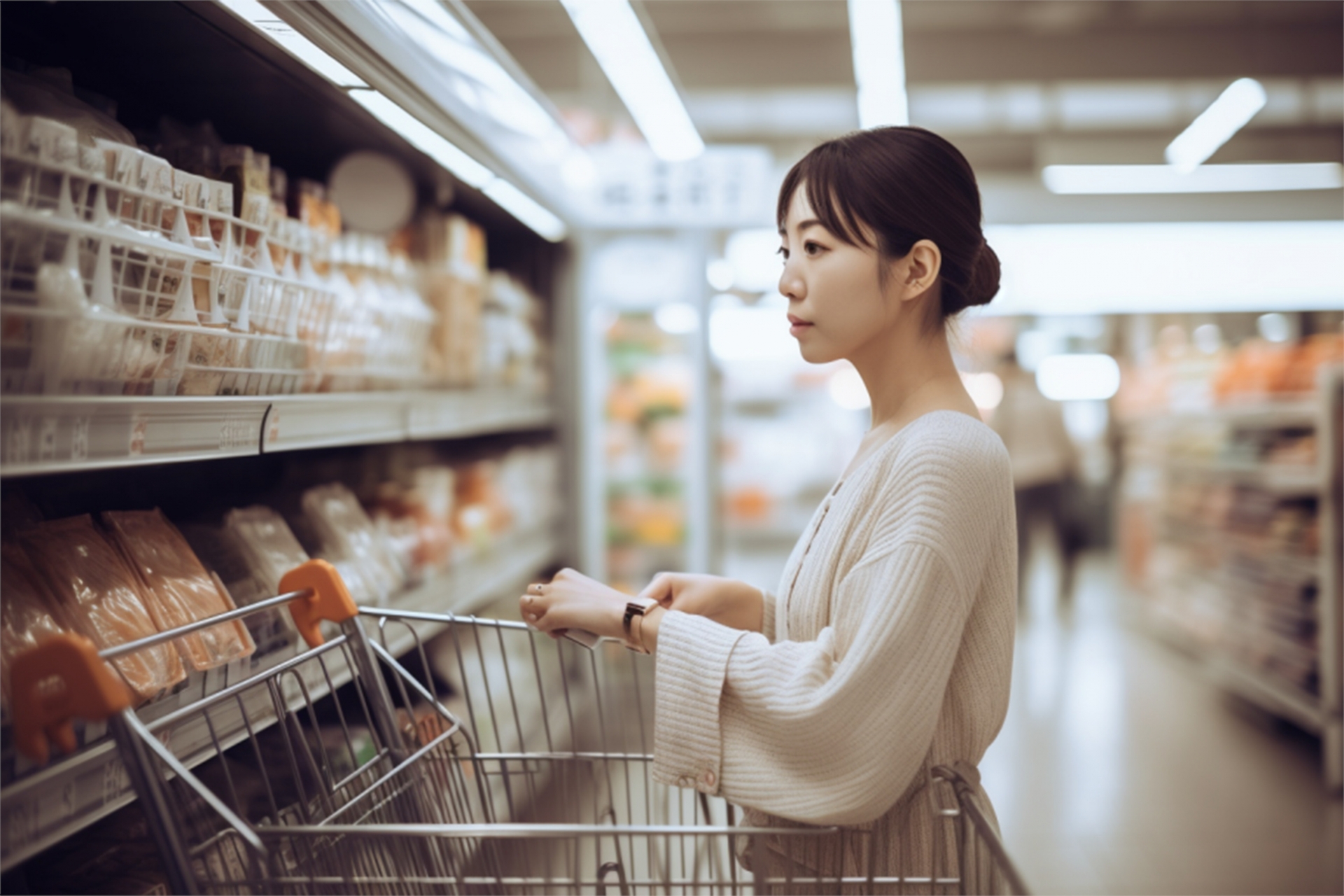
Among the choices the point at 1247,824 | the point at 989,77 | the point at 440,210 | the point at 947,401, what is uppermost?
the point at 989,77

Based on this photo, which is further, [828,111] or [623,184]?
[828,111]

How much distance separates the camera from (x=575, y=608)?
4.29 feet

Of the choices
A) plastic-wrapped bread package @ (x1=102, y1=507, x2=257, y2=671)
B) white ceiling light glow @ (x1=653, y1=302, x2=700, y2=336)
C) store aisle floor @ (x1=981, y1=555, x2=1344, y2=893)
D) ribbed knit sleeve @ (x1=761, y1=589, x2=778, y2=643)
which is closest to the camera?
plastic-wrapped bread package @ (x1=102, y1=507, x2=257, y2=671)

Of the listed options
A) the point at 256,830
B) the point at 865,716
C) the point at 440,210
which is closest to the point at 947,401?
the point at 865,716

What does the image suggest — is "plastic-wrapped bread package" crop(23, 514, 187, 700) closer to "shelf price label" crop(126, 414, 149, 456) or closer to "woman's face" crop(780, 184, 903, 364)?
"shelf price label" crop(126, 414, 149, 456)

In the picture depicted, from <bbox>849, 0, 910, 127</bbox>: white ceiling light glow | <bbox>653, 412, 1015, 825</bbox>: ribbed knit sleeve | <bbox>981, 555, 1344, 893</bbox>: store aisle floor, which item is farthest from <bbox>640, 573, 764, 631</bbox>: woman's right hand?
<bbox>849, 0, 910, 127</bbox>: white ceiling light glow

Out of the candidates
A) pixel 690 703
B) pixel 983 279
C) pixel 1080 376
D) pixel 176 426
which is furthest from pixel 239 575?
pixel 1080 376

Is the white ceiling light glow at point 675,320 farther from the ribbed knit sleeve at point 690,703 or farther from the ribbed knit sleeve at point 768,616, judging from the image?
the ribbed knit sleeve at point 690,703

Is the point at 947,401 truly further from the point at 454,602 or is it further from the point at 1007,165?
the point at 1007,165

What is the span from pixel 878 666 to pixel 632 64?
10.1 ft

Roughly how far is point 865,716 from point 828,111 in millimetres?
9259

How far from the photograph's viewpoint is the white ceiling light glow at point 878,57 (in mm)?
3910

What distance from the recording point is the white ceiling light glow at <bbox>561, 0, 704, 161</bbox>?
10.3 feet

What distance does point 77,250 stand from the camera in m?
1.17
